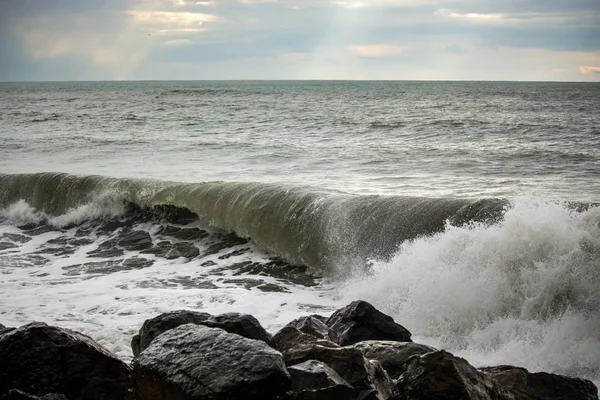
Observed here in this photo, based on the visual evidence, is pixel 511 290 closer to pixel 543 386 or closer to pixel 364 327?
pixel 364 327

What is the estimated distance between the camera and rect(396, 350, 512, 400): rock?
152 inches

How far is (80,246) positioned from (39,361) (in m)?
7.85

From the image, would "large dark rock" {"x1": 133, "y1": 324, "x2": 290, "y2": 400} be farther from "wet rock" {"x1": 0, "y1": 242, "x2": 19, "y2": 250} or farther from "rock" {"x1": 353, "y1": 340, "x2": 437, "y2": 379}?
"wet rock" {"x1": 0, "y1": 242, "x2": 19, "y2": 250}

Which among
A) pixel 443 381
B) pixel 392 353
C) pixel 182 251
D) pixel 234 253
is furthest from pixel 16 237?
pixel 443 381

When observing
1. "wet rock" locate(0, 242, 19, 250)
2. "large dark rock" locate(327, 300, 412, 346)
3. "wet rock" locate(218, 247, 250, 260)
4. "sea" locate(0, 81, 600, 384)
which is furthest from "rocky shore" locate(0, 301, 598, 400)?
"wet rock" locate(0, 242, 19, 250)

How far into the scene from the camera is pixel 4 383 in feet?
14.3

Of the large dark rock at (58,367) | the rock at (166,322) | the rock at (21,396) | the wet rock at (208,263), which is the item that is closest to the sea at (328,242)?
the wet rock at (208,263)

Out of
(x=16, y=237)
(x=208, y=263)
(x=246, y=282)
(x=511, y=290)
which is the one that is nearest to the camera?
(x=511, y=290)

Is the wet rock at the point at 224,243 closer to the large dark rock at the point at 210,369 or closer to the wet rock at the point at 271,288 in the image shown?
the wet rock at the point at 271,288

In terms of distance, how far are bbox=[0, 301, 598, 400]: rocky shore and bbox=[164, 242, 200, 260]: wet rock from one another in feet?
19.3

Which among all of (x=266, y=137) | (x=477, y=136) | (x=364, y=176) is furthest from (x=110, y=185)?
(x=477, y=136)

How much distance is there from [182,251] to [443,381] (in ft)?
26.3

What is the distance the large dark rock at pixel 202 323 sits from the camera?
484 cm

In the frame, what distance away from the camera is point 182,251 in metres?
11.4
